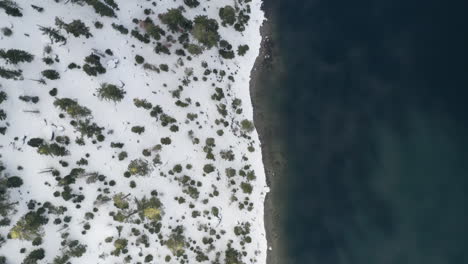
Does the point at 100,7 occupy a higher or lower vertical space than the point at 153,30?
higher

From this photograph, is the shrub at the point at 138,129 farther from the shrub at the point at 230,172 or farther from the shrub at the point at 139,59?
the shrub at the point at 230,172

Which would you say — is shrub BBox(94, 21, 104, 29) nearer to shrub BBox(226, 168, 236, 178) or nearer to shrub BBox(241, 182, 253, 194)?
shrub BBox(226, 168, 236, 178)

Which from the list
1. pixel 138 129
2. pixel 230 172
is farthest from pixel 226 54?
pixel 230 172

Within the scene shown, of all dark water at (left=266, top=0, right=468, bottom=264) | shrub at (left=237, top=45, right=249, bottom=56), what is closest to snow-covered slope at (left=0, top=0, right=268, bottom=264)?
shrub at (left=237, top=45, right=249, bottom=56)

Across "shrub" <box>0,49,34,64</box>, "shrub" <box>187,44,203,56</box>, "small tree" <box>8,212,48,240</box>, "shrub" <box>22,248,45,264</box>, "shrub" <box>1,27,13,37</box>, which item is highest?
"shrub" <box>187,44,203,56</box>

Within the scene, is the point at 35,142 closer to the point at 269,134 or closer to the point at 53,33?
the point at 53,33
